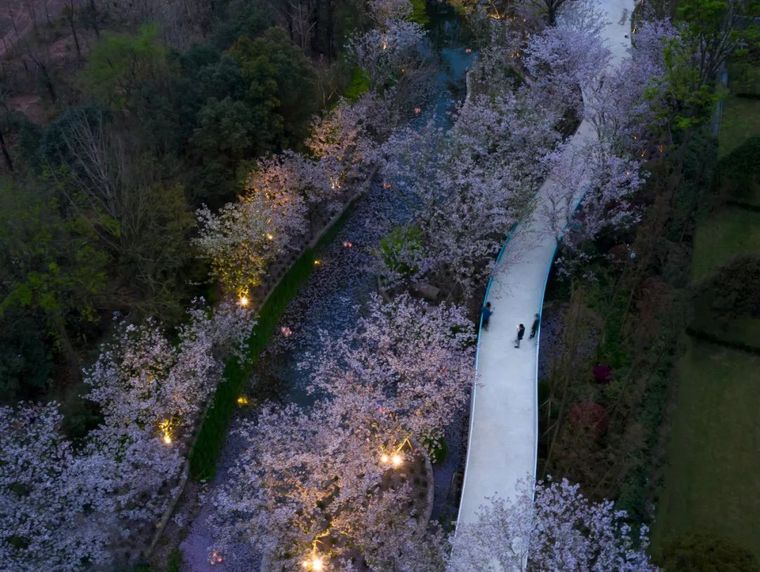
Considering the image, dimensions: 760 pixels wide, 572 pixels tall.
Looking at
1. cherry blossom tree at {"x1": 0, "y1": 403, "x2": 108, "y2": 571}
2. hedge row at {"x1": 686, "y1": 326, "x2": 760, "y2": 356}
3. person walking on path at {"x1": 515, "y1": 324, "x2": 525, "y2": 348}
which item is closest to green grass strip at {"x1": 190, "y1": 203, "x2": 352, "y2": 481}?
cherry blossom tree at {"x1": 0, "y1": 403, "x2": 108, "y2": 571}

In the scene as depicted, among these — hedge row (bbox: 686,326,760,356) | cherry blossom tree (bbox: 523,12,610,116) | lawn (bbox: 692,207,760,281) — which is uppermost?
cherry blossom tree (bbox: 523,12,610,116)

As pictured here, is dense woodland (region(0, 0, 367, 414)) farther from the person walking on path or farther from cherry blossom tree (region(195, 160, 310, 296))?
the person walking on path

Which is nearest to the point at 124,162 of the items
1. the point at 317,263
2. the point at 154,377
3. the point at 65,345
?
the point at 65,345

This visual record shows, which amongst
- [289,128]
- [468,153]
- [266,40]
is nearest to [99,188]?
[289,128]

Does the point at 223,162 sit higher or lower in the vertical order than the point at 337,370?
higher

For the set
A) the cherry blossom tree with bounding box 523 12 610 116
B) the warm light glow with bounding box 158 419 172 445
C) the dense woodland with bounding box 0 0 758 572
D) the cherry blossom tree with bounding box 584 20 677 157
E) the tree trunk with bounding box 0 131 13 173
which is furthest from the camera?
the cherry blossom tree with bounding box 523 12 610 116

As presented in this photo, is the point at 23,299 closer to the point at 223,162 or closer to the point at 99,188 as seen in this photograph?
the point at 99,188

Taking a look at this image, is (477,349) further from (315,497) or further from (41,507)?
(41,507)

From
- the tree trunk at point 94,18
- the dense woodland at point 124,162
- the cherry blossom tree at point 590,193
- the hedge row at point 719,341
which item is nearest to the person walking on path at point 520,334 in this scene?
the cherry blossom tree at point 590,193
